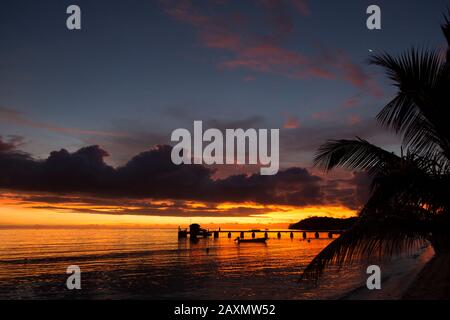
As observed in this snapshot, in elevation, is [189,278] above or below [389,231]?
below

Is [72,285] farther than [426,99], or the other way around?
[72,285]

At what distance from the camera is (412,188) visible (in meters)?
6.94

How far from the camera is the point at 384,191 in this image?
272 inches

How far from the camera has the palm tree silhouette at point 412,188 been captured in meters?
6.82

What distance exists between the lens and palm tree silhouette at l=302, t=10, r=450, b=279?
269 inches

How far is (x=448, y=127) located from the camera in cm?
709
